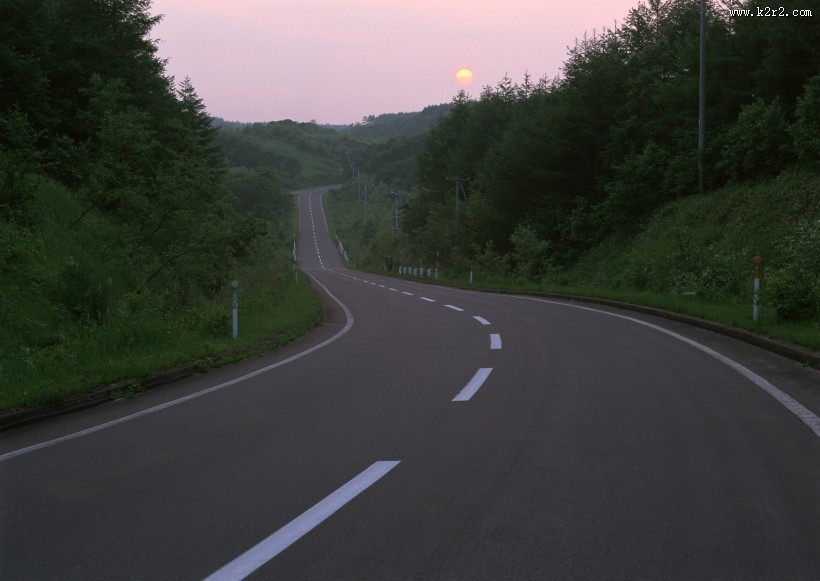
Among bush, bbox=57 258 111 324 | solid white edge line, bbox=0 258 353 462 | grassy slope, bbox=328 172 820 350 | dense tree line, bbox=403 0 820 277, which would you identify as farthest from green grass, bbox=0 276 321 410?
dense tree line, bbox=403 0 820 277

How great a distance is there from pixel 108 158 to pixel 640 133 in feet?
112

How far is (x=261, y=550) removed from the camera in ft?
12.9

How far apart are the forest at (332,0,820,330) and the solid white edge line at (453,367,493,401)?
6.97 m

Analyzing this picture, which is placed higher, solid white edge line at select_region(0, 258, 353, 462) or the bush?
the bush

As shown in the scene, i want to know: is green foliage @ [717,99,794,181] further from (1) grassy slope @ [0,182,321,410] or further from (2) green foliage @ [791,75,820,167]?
(1) grassy slope @ [0,182,321,410]

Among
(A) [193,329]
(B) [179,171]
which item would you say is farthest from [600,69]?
(A) [193,329]

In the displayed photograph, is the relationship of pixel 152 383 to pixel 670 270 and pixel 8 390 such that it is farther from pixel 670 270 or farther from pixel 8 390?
pixel 670 270

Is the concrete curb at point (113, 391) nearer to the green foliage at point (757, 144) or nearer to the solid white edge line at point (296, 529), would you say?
the solid white edge line at point (296, 529)

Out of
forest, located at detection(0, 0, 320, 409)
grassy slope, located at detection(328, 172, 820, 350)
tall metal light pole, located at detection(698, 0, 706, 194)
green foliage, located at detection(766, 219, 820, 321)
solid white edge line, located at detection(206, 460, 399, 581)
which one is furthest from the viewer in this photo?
tall metal light pole, located at detection(698, 0, 706, 194)

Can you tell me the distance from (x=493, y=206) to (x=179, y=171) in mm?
36486

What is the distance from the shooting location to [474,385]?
359 inches

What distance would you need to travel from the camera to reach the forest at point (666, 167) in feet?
90.4

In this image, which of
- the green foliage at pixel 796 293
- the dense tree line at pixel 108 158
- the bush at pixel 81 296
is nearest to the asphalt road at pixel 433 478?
the green foliage at pixel 796 293

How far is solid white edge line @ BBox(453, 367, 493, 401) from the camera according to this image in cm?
835
